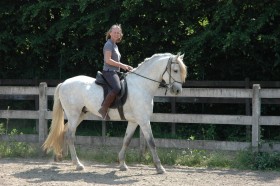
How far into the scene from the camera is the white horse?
374 inches

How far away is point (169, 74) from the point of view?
31.1 ft

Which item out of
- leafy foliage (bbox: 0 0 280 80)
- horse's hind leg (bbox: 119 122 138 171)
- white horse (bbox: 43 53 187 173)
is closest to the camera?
white horse (bbox: 43 53 187 173)

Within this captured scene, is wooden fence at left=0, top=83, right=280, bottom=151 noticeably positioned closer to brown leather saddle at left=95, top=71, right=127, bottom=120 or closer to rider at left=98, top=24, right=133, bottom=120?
brown leather saddle at left=95, top=71, right=127, bottom=120

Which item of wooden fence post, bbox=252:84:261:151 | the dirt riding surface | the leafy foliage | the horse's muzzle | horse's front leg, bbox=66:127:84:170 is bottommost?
the dirt riding surface

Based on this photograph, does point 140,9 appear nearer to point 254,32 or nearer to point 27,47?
point 254,32

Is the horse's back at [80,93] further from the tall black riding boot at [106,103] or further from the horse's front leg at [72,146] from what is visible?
the horse's front leg at [72,146]

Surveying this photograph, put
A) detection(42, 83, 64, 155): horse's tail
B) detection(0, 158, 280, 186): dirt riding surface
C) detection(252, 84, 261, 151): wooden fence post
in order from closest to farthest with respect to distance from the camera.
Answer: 1. detection(0, 158, 280, 186): dirt riding surface
2. detection(252, 84, 261, 151): wooden fence post
3. detection(42, 83, 64, 155): horse's tail

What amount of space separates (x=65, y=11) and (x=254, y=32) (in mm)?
4879

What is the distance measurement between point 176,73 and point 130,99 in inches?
40.3

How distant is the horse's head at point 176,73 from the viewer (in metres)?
9.33

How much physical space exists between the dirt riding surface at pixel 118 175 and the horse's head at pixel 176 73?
1.56m

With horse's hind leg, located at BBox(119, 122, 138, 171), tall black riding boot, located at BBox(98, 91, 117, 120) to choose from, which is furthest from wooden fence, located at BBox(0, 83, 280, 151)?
tall black riding boot, located at BBox(98, 91, 117, 120)

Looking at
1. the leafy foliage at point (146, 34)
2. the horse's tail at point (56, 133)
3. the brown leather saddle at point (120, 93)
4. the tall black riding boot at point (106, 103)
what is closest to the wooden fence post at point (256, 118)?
the leafy foliage at point (146, 34)

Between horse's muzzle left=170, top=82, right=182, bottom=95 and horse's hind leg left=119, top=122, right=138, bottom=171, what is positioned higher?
horse's muzzle left=170, top=82, right=182, bottom=95
